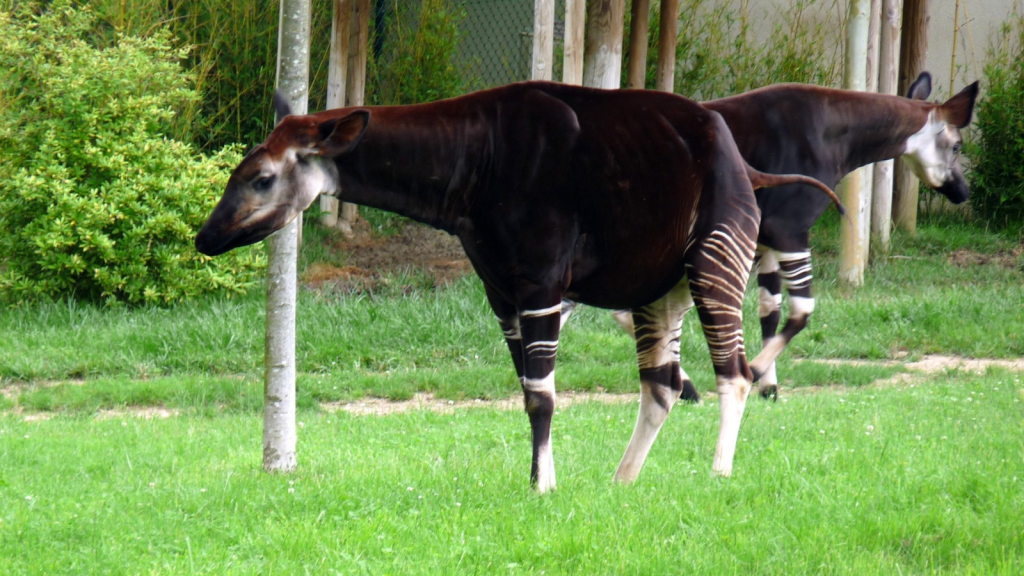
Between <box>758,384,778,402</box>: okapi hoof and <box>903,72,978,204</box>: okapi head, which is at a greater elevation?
<box>903,72,978,204</box>: okapi head

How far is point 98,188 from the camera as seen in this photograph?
862cm

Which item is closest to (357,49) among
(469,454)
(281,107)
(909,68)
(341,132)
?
(909,68)

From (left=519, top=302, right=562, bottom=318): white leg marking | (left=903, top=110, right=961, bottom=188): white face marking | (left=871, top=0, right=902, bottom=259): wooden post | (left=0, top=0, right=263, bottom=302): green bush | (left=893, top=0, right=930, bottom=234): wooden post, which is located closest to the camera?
(left=519, top=302, right=562, bottom=318): white leg marking

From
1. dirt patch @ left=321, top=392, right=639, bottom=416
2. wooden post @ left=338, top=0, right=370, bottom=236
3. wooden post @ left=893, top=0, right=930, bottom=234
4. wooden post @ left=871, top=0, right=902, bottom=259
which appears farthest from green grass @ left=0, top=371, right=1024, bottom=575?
wooden post @ left=893, top=0, right=930, bottom=234

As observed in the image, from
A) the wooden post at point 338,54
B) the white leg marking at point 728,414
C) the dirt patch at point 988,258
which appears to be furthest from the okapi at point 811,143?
the wooden post at point 338,54

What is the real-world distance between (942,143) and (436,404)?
139 inches

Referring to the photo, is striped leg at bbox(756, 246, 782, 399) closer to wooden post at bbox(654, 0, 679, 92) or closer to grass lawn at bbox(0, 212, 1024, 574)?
grass lawn at bbox(0, 212, 1024, 574)

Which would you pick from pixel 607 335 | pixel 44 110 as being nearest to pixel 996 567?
pixel 607 335

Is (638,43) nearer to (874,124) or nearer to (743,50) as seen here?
(743,50)

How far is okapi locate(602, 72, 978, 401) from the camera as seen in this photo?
5.87 meters

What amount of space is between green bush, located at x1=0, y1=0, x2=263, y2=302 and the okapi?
462 centimetres

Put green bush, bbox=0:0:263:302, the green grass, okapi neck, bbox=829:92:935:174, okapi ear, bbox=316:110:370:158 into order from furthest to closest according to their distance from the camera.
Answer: green bush, bbox=0:0:263:302, okapi neck, bbox=829:92:935:174, okapi ear, bbox=316:110:370:158, the green grass

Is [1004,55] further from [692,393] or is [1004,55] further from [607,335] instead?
[692,393]

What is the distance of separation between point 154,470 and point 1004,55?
10.8 meters
